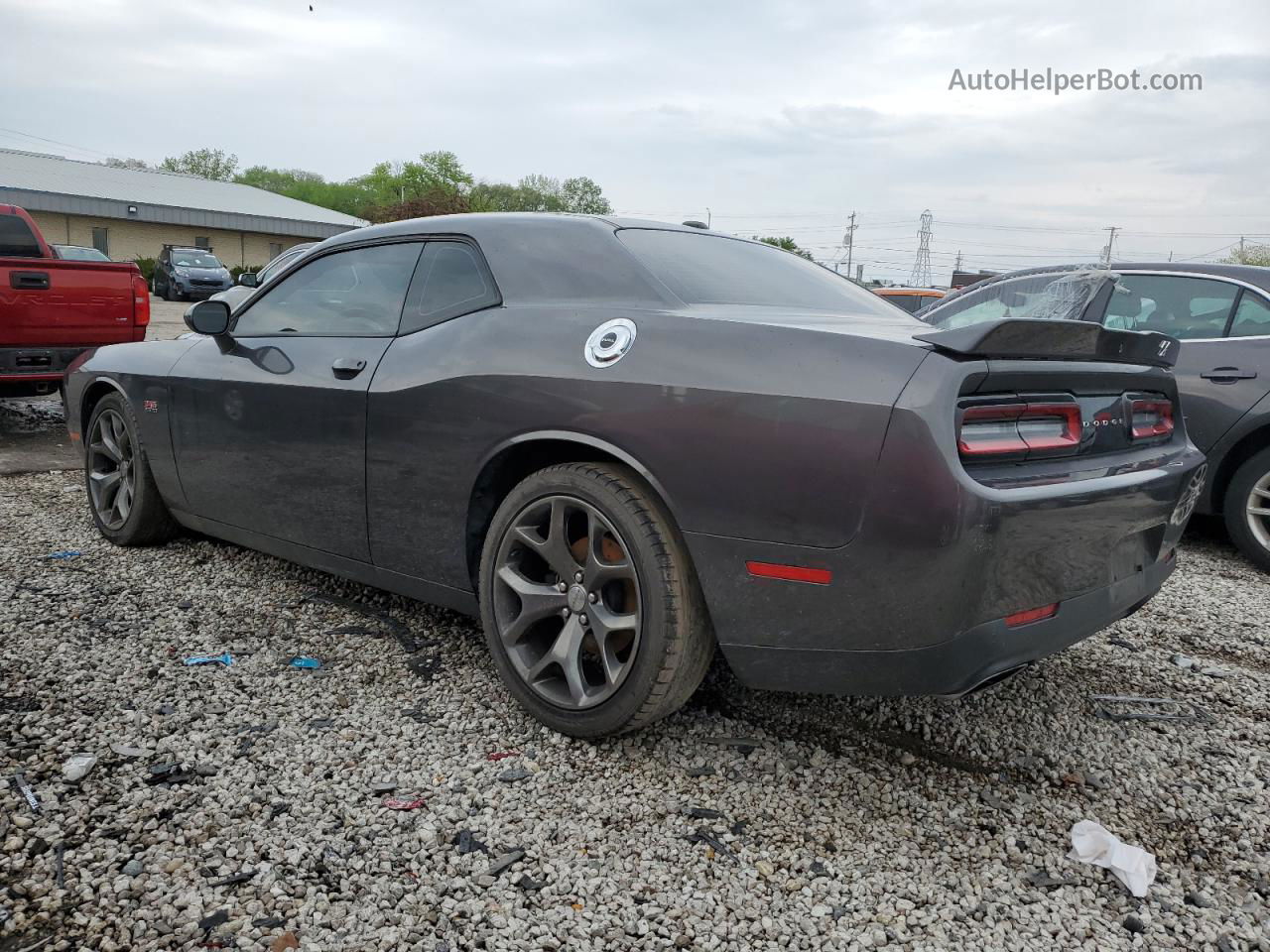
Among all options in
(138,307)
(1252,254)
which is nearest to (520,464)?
(138,307)

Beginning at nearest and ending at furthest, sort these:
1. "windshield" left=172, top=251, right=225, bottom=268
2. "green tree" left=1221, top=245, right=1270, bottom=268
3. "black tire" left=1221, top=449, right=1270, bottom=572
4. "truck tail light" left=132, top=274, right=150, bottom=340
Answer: "black tire" left=1221, top=449, right=1270, bottom=572 < "truck tail light" left=132, top=274, right=150, bottom=340 < "windshield" left=172, top=251, right=225, bottom=268 < "green tree" left=1221, top=245, right=1270, bottom=268

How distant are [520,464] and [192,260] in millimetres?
31210

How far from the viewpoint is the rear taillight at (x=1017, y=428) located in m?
2.17

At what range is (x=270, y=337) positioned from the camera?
367 centimetres

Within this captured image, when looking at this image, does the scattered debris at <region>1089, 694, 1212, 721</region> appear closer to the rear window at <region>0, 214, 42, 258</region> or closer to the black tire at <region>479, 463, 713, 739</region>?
the black tire at <region>479, 463, 713, 739</region>

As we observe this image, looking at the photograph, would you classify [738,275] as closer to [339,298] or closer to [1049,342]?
[1049,342]

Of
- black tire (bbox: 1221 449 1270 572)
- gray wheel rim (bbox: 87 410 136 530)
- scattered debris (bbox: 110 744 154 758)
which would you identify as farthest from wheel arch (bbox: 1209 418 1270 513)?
gray wheel rim (bbox: 87 410 136 530)

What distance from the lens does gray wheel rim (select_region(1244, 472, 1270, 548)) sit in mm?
4965

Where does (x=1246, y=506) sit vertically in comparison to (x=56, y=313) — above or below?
below

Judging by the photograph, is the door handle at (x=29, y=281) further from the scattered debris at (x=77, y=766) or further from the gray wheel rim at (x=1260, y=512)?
the gray wheel rim at (x=1260, y=512)

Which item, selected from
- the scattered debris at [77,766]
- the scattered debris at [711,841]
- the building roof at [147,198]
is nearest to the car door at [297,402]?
the scattered debris at [77,766]

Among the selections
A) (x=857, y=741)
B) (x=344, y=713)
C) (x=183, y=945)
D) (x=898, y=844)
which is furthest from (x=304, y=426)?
(x=898, y=844)

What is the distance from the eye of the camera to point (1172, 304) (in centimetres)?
541

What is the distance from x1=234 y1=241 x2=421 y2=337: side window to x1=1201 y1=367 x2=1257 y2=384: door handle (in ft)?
14.0
